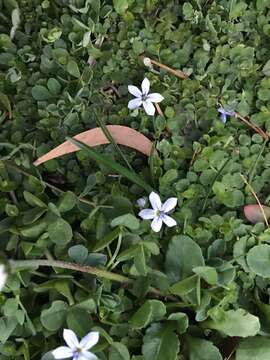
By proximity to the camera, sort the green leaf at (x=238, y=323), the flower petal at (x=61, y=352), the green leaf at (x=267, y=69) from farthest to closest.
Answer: the green leaf at (x=267, y=69)
the green leaf at (x=238, y=323)
the flower petal at (x=61, y=352)

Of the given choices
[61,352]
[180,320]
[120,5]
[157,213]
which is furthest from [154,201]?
[120,5]

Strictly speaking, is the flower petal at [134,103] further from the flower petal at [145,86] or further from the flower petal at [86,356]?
the flower petal at [86,356]

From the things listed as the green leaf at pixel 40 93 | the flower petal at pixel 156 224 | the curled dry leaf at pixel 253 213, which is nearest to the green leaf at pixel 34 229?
the flower petal at pixel 156 224

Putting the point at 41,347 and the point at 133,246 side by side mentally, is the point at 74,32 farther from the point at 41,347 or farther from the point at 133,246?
the point at 41,347

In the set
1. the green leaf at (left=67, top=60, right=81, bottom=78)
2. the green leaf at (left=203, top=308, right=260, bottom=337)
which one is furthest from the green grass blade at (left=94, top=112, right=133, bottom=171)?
the green leaf at (left=203, top=308, right=260, bottom=337)

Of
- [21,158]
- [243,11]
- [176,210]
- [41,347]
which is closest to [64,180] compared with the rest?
[21,158]
